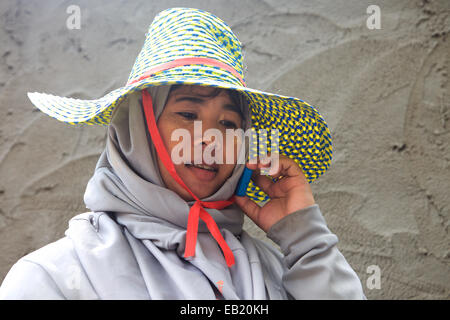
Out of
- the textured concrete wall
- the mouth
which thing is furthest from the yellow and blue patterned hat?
the textured concrete wall

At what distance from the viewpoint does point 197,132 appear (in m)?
1.00

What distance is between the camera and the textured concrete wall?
1754mm

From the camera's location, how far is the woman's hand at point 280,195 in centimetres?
109

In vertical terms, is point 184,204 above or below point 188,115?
below

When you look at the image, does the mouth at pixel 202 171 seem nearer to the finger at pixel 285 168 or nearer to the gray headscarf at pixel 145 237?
the gray headscarf at pixel 145 237

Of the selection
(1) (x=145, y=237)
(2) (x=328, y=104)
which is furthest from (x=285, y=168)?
(2) (x=328, y=104)

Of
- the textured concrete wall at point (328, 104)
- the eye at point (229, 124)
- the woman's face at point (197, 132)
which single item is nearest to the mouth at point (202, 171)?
the woman's face at point (197, 132)

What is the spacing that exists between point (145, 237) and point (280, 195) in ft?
1.41

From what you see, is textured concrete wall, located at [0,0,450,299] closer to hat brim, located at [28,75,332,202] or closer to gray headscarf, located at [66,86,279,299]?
hat brim, located at [28,75,332,202]

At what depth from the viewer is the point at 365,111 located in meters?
1.84

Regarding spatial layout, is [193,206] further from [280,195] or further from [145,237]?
[280,195]

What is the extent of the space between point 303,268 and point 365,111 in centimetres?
114

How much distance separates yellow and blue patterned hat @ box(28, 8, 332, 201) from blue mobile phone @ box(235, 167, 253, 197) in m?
0.15
